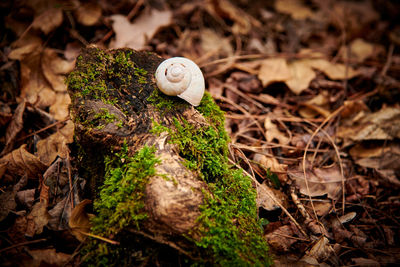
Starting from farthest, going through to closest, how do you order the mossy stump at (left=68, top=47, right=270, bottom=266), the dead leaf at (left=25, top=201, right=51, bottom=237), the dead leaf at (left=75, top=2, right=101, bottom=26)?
the dead leaf at (left=75, top=2, right=101, bottom=26) < the dead leaf at (left=25, top=201, right=51, bottom=237) < the mossy stump at (left=68, top=47, right=270, bottom=266)

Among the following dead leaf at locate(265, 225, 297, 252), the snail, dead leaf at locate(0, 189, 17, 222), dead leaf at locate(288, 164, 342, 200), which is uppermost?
the snail

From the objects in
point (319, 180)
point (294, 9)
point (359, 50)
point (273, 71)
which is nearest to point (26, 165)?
point (319, 180)

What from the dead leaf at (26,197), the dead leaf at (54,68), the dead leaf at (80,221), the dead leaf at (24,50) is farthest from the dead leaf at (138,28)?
the dead leaf at (80,221)

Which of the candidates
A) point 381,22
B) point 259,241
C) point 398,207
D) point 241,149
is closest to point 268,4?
point 381,22

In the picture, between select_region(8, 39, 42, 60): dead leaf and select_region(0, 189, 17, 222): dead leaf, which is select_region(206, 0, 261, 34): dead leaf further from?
select_region(0, 189, 17, 222): dead leaf

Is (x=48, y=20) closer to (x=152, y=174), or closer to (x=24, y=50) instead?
(x=24, y=50)

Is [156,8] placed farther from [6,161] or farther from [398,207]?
[398,207]

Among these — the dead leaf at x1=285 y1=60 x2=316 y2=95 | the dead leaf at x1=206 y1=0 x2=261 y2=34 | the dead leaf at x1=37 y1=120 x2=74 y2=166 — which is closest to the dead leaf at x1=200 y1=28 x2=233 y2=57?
the dead leaf at x1=206 y1=0 x2=261 y2=34
